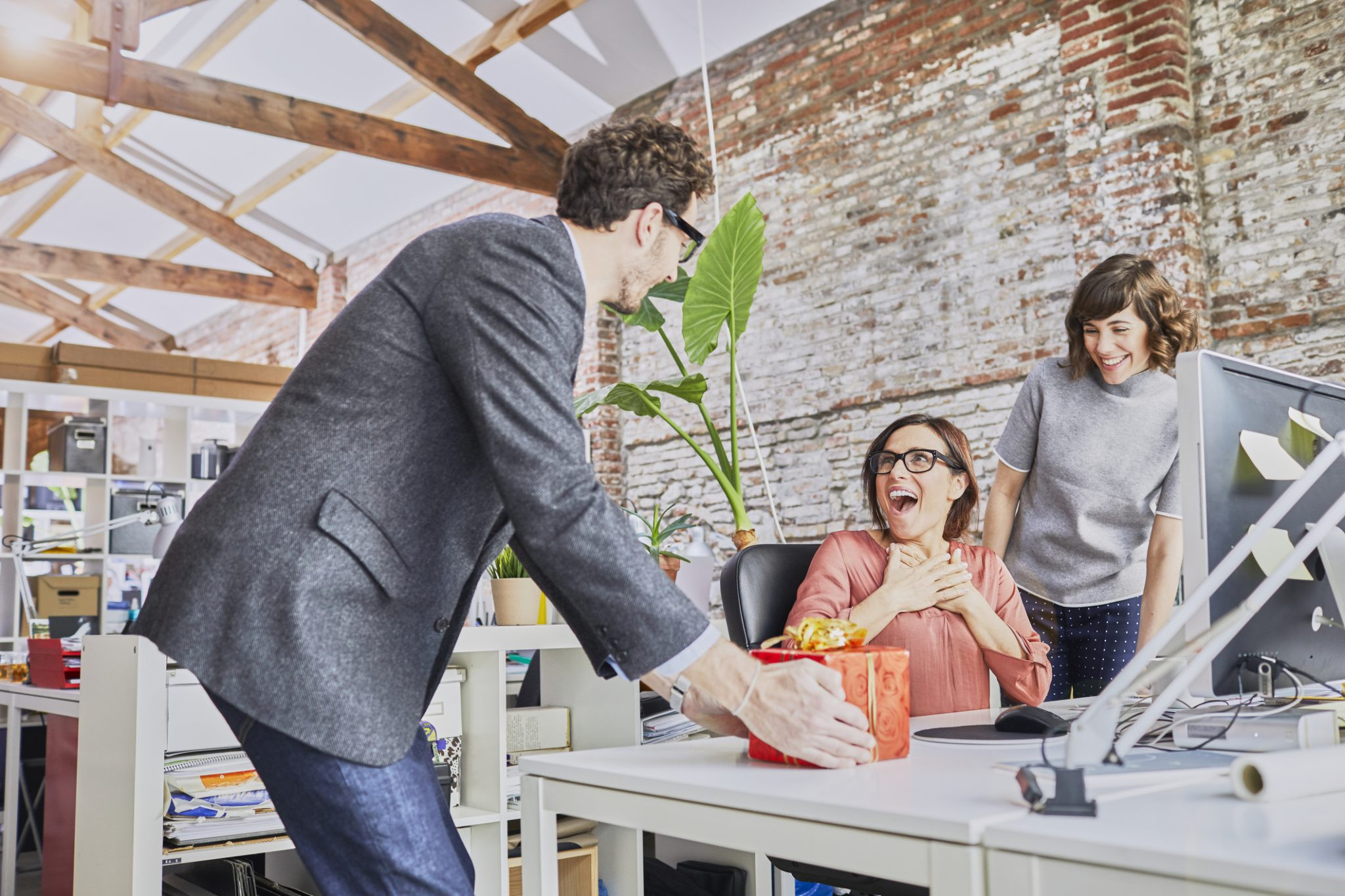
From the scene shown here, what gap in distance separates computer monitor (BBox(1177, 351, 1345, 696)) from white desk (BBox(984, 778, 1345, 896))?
371mm

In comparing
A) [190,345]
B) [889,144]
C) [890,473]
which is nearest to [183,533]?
[890,473]

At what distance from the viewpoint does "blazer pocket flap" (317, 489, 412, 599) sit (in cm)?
106

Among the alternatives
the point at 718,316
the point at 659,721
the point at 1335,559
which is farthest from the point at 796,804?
the point at 718,316

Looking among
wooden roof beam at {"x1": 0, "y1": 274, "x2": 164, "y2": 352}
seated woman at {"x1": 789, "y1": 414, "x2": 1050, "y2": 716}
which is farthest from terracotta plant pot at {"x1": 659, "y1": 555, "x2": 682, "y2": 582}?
wooden roof beam at {"x1": 0, "y1": 274, "x2": 164, "y2": 352}

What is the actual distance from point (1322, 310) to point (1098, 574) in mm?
2117

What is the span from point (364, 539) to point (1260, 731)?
0.93 metres

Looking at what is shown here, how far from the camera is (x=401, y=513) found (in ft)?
3.61

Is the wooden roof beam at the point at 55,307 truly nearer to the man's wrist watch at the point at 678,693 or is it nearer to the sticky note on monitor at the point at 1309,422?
the man's wrist watch at the point at 678,693

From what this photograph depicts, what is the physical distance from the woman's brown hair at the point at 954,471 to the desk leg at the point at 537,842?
1.13 meters

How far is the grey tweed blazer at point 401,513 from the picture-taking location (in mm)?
1048

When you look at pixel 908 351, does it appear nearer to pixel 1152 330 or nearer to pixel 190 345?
pixel 1152 330

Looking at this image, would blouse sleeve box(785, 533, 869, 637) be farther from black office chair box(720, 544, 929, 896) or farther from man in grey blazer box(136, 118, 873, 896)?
man in grey blazer box(136, 118, 873, 896)

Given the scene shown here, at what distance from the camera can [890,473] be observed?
6.86 ft

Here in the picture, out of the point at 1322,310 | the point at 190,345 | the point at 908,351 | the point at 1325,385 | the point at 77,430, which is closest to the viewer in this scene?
the point at 1325,385
